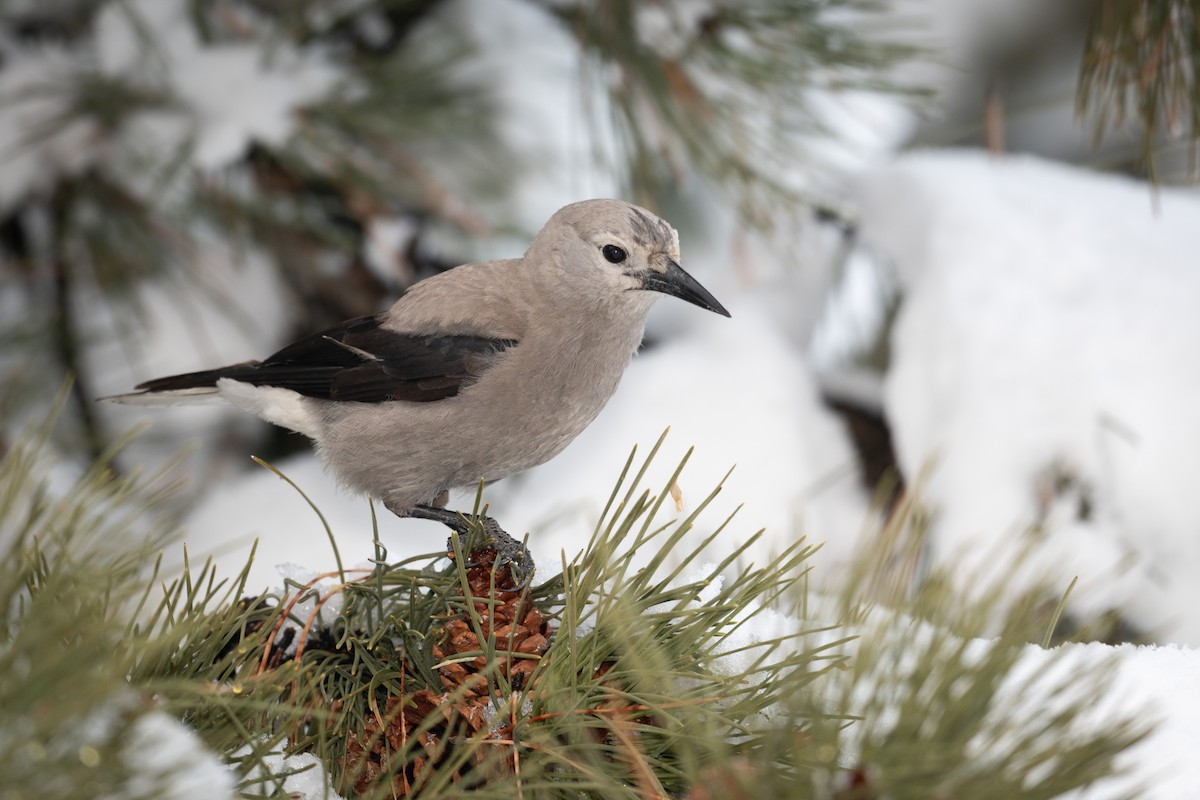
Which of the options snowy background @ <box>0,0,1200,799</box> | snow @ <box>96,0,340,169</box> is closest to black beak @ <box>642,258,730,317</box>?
snowy background @ <box>0,0,1200,799</box>

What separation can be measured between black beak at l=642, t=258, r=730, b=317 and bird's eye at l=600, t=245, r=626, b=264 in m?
0.04

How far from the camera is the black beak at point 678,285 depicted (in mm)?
1249

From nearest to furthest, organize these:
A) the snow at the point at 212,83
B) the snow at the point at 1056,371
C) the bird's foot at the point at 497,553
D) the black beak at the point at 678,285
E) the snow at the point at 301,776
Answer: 1. the snow at the point at 301,776
2. the bird's foot at the point at 497,553
3. the black beak at the point at 678,285
4. the snow at the point at 1056,371
5. the snow at the point at 212,83

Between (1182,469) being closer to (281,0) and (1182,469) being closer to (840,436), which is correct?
(840,436)

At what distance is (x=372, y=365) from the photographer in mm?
1368

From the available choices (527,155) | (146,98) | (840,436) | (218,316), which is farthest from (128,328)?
(840,436)

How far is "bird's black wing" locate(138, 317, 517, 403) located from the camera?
1312 mm

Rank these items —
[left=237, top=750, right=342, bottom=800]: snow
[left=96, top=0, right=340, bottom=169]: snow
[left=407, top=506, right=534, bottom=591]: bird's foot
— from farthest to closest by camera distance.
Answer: [left=96, top=0, right=340, bottom=169]: snow < [left=407, top=506, right=534, bottom=591]: bird's foot < [left=237, top=750, right=342, bottom=800]: snow

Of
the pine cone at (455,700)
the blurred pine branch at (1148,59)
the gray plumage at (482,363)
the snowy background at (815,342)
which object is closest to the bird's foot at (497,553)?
the pine cone at (455,700)

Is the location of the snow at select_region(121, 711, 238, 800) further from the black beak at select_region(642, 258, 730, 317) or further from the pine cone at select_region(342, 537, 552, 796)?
the black beak at select_region(642, 258, 730, 317)

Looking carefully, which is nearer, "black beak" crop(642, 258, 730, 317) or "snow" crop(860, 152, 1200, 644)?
"black beak" crop(642, 258, 730, 317)

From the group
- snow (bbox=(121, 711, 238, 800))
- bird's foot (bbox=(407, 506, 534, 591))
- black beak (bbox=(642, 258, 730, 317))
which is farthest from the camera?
black beak (bbox=(642, 258, 730, 317))

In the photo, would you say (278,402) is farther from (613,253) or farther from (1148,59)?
(1148,59)

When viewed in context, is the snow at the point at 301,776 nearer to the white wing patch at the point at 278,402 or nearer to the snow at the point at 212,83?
the white wing patch at the point at 278,402
